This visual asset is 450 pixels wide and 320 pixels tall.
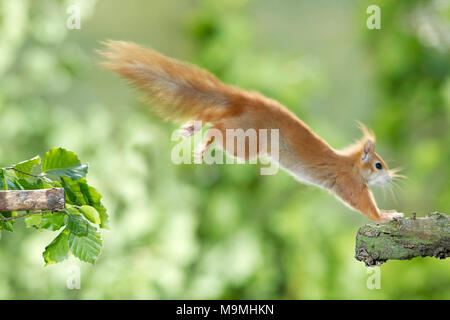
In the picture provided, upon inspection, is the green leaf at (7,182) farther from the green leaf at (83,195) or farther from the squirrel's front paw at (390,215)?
the squirrel's front paw at (390,215)

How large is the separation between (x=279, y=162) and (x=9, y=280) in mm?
1699

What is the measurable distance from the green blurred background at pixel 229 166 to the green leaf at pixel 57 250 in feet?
4.61

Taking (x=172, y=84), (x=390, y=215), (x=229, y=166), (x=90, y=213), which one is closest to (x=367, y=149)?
(x=390, y=215)

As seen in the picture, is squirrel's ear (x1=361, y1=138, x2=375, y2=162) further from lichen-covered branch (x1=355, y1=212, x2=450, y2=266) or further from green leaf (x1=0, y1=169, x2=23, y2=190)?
green leaf (x1=0, y1=169, x2=23, y2=190)

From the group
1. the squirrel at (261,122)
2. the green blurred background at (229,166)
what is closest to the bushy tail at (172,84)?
the squirrel at (261,122)

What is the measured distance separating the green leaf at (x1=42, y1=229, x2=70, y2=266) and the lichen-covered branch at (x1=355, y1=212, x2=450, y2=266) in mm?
410

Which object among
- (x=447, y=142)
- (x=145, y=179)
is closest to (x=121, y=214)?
(x=145, y=179)

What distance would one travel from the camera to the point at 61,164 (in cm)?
77

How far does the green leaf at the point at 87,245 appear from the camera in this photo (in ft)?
2.36

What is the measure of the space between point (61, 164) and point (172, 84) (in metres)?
0.20

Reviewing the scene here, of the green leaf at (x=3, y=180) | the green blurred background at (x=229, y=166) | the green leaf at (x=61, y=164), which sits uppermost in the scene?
the green blurred background at (x=229, y=166)

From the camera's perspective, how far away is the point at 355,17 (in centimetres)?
276

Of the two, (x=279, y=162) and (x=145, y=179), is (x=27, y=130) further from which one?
(x=279, y=162)

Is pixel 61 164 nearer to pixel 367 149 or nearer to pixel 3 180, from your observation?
pixel 3 180
